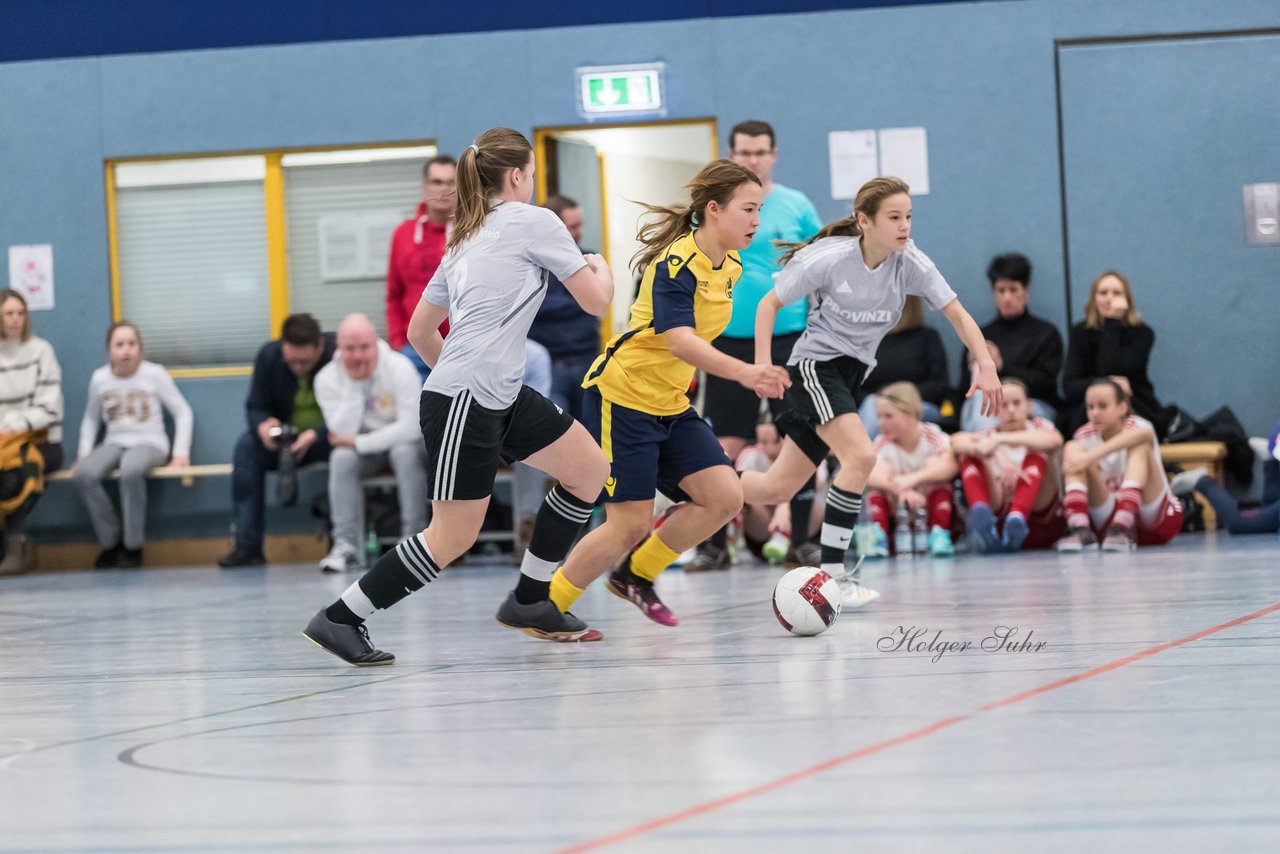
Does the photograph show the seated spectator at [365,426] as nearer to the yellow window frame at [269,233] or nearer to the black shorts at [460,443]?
the yellow window frame at [269,233]

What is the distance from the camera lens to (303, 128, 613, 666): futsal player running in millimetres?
4719

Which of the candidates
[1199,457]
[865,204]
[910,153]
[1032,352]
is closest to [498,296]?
[865,204]

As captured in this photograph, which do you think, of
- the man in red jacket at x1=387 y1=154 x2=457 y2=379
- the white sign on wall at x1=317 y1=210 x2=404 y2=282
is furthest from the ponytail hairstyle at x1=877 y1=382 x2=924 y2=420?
the white sign on wall at x1=317 y1=210 x2=404 y2=282

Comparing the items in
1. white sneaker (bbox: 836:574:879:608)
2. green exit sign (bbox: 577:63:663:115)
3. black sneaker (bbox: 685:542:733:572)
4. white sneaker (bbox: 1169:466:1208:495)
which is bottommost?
black sneaker (bbox: 685:542:733:572)

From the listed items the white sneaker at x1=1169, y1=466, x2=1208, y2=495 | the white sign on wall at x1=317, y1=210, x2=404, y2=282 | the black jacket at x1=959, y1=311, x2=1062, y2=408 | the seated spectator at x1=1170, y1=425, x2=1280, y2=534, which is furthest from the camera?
the white sign on wall at x1=317, y1=210, x2=404, y2=282

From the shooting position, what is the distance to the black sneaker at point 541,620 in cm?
529

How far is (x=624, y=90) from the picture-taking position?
1072 centimetres

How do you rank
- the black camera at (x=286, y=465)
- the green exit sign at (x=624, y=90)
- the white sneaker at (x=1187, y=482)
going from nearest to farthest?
the white sneaker at (x=1187, y=482), the black camera at (x=286, y=465), the green exit sign at (x=624, y=90)

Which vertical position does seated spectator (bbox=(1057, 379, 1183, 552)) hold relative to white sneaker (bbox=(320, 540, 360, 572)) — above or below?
above

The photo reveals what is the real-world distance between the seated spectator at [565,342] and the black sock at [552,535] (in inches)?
180

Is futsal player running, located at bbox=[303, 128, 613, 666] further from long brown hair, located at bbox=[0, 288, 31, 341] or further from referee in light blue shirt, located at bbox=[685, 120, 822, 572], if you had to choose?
long brown hair, located at bbox=[0, 288, 31, 341]

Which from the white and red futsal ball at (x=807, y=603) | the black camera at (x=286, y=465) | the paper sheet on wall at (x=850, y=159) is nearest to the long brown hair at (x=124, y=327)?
the black camera at (x=286, y=465)

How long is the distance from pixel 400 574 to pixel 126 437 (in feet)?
22.2

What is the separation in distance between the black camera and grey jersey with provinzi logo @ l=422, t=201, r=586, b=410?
5.65 m
